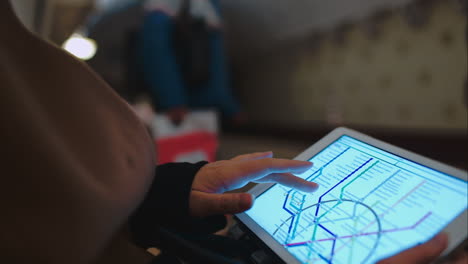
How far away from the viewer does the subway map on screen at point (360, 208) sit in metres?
0.33

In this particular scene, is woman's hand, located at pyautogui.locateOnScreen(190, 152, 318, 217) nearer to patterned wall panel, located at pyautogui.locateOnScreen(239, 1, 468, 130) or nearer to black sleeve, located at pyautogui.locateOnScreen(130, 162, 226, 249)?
black sleeve, located at pyautogui.locateOnScreen(130, 162, 226, 249)

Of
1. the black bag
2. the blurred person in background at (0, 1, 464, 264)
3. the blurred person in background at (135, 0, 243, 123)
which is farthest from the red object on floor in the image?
the blurred person in background at (0, 1, 464, 264)

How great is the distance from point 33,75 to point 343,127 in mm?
476

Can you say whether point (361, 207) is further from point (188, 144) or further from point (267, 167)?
point (188, 144)

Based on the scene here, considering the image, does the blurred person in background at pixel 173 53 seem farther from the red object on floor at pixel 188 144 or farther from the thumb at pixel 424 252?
the thumb at pixel 424 252

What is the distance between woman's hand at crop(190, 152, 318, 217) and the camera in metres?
0.44

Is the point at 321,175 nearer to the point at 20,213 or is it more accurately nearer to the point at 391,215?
the point at 391,215

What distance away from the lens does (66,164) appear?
0.27 metres

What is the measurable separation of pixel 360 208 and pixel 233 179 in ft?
0.68

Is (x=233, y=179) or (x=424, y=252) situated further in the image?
(x=233, y=179)

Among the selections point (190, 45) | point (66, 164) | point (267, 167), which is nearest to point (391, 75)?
point (190, 45)

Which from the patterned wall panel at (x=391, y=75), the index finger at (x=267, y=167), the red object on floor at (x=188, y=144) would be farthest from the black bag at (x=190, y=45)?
the index finger at (x=267, y=167)

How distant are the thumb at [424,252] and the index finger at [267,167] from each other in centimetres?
19

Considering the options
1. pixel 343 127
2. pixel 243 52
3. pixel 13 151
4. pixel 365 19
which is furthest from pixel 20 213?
pixel 243 52
